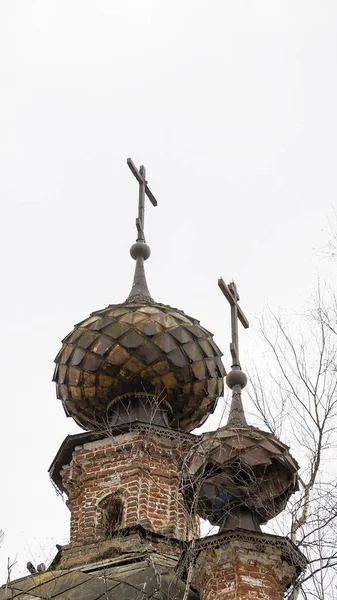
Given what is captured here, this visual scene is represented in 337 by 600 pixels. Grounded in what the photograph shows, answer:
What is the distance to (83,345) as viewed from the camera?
1499 centimetres

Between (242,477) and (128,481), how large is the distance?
371cm

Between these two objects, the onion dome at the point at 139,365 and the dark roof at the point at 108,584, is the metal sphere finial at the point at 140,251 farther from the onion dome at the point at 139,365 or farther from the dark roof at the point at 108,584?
the dark roof at the point at 108,584

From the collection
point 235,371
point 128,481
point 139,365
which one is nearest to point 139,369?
point 139,365

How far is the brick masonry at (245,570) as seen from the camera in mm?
10172

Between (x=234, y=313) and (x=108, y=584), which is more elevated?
(x=234, y=313)

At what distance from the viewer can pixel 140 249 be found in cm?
1706

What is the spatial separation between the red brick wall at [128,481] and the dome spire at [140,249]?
2135 millimetres

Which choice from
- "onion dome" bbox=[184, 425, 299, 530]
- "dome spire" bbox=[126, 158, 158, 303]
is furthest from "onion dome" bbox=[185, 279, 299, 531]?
"dome spire" bbox=[126, 158, 158, 303]

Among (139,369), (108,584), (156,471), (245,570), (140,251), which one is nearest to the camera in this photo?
(245,570)

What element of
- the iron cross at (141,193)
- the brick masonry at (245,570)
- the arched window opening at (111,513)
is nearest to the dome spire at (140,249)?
the iron cross at (141,193)

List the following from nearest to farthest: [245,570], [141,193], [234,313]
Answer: [245,570]
[234,313]
[141,193]

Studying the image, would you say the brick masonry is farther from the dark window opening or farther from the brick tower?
the dark window opening

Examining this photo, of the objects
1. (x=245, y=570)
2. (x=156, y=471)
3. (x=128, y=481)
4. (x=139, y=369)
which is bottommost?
(x=245, y=570)

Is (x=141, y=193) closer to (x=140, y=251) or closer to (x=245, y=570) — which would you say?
(x=140, y=251)
